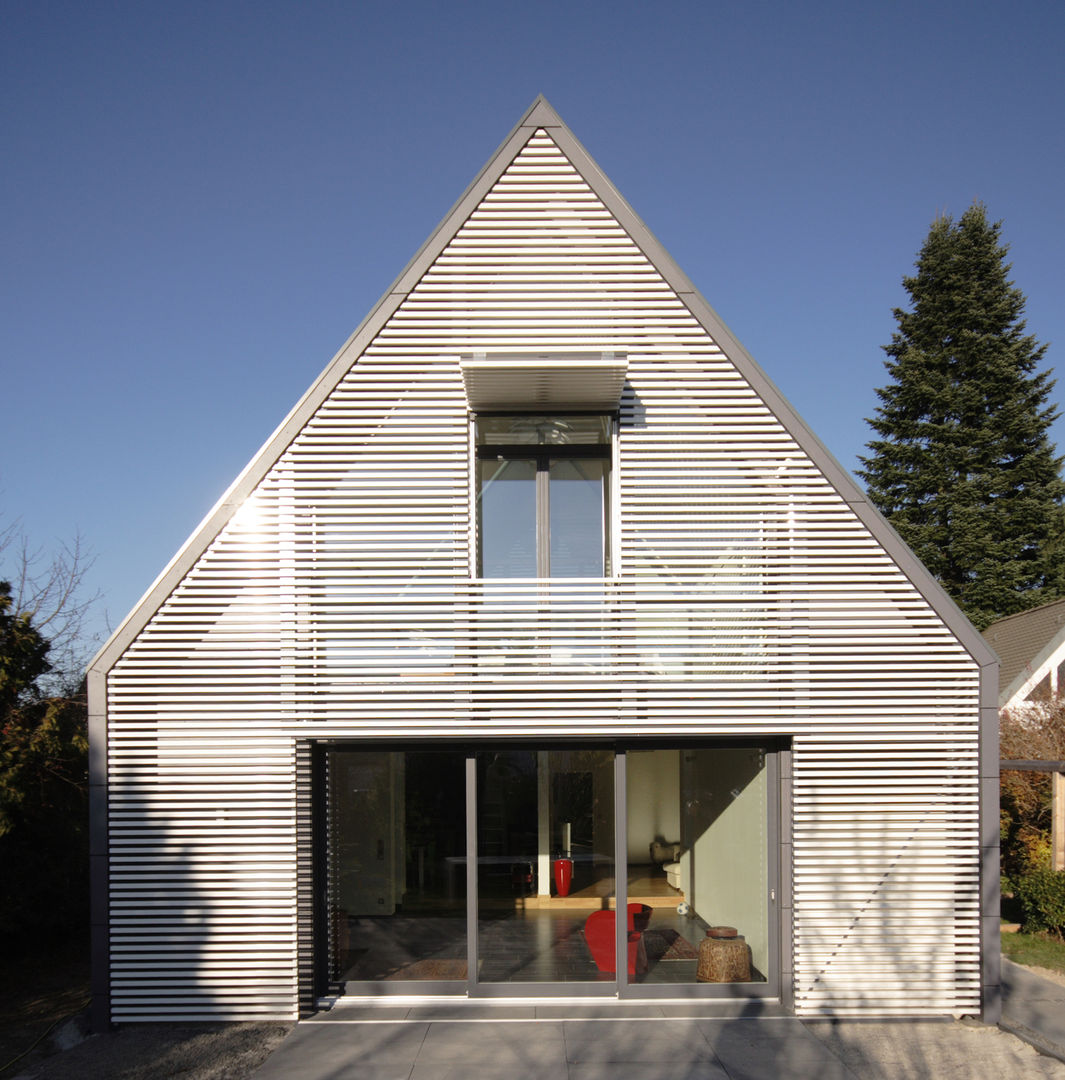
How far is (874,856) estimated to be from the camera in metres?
7.70

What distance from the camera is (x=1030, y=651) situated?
57.4 feet

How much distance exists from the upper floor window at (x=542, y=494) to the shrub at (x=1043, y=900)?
22.9 feet

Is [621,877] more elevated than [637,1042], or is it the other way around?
[621,877]

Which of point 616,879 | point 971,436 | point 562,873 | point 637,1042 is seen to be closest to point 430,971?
point 562,873

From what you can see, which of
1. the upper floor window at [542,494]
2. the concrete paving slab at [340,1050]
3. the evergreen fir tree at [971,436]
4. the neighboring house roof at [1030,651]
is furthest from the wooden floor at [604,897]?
the evergreen fir tree at [971,436]

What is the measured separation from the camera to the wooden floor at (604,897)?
8258 mm

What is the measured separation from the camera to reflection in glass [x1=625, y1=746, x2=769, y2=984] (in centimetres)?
815

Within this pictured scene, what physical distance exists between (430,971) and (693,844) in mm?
2766

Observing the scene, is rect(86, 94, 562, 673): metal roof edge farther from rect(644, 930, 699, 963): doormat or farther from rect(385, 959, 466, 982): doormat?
rect(644, 930, 699, 963): doormat

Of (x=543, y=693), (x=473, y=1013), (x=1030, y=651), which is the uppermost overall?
(x=543, y=693)

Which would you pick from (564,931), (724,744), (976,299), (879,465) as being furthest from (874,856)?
(976,299)

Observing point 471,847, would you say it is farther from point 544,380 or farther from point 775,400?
point 775,400

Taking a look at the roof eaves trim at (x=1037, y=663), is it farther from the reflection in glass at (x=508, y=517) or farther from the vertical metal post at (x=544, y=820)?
the reflection in glass at (x=508, y=517)

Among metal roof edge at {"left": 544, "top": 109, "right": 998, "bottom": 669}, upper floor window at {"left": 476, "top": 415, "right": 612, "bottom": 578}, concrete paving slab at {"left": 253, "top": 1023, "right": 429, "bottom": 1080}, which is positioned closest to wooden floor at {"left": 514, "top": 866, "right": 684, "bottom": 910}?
concrete paving slab at {"left": 253, "top": 1023, "right": 429, "bottom": 1080}
